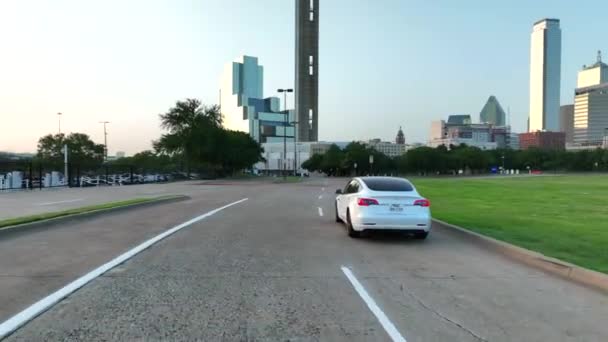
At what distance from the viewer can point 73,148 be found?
324ft

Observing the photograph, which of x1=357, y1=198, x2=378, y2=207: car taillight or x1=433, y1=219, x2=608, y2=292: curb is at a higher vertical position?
x1=357, y1=198, x2=378, y2=207: car taillight

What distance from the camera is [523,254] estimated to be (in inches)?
375

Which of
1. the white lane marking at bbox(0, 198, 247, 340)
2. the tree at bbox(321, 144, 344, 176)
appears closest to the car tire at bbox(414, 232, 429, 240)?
the white lane marking at bbox(0, 198, 247, 340)

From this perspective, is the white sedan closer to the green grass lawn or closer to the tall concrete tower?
the green grass lawn

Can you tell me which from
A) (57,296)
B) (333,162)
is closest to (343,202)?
(57,296)

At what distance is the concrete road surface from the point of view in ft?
17.4

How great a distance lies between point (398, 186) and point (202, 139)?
188 ft

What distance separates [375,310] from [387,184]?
6846 millimetres

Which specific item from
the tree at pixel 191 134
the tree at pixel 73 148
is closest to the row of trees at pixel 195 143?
the tree at pixel 191 134

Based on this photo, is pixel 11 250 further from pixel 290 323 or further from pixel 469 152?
pixel 469 152

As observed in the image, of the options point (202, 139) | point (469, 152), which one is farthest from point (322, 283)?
point (469, 152)

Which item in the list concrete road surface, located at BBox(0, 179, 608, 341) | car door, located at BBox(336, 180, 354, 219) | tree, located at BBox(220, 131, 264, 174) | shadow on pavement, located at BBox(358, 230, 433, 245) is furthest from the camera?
tree, located at BBox(220, 131, 264, 174)

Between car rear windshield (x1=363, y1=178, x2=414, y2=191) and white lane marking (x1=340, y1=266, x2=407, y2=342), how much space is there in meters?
4.47

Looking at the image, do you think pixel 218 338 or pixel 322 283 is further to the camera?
pixel 322 283
